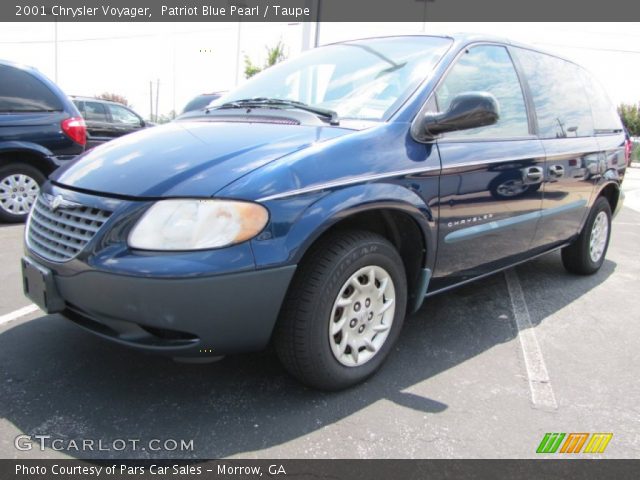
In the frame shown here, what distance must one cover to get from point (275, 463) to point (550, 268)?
145 inches

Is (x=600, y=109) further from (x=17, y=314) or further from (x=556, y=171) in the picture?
(x=17, y=314)

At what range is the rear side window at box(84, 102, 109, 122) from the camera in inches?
409

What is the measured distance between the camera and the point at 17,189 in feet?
18.0

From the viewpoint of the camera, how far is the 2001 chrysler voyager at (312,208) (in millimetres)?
1968

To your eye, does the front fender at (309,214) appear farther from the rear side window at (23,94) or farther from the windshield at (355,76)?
the rear side window at (23,94)

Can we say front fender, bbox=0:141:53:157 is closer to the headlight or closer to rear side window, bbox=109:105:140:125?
the headlight

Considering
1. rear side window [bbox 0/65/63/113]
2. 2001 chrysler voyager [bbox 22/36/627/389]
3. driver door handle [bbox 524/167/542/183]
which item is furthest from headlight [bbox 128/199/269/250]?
rear side window [bbox 0/65/63/113]

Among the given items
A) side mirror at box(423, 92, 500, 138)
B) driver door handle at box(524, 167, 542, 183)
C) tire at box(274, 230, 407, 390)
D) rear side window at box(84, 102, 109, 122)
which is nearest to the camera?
tire at box(274, 230, 407, 390)

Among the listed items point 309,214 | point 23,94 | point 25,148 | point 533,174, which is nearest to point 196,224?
point 309,214

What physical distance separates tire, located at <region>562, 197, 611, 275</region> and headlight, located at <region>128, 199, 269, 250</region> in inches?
130

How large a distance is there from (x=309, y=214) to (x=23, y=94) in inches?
186

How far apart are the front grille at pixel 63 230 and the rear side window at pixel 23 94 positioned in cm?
369

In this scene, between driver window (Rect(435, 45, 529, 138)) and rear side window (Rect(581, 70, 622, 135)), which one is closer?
driver window (Rect(435, 45, 529, 138))

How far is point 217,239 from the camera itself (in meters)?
1.94
